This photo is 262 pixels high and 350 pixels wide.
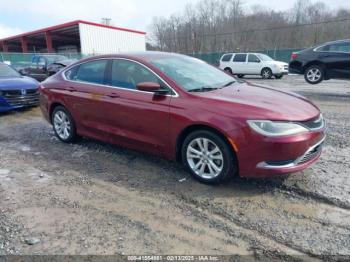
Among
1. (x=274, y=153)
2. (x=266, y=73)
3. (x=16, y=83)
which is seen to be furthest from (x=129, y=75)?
(x=266, y=73)

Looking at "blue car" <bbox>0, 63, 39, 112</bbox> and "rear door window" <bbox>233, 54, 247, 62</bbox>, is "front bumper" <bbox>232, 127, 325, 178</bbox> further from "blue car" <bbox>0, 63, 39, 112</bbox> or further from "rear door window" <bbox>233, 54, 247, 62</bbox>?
"rear door window" <bbox>233, 54, 247, 62</bbox>

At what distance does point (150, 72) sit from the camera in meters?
4.06

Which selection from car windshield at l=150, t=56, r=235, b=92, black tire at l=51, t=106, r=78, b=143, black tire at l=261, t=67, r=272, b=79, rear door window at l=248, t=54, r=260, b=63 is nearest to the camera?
car windshield at l=150, t=56, r=235, b=92

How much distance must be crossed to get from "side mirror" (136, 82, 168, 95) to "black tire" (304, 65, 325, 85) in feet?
28.8

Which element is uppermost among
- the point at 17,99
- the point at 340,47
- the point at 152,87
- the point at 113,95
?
the point at 340,47

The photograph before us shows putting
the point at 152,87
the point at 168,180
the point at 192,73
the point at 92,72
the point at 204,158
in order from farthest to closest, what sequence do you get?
the point at 92,72 < the point at 192,73 < the point at 168,180 < the point at 152,87 < the point at 204,158

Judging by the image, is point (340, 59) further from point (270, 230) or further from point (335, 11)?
point (335, 11)

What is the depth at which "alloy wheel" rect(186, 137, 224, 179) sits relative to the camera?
11.7 feet

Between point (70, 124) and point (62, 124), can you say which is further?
point (62, 124)

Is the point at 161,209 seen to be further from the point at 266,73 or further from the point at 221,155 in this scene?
the point at 266,73

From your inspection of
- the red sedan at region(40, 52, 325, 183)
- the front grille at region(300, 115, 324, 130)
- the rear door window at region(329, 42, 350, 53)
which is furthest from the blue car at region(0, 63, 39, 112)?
the rear door window at region(329, 42, 350, 53)

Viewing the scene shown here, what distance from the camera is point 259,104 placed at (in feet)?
11.3

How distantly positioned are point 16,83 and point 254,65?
1369 cm

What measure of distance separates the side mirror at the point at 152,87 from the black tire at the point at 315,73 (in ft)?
28.8
